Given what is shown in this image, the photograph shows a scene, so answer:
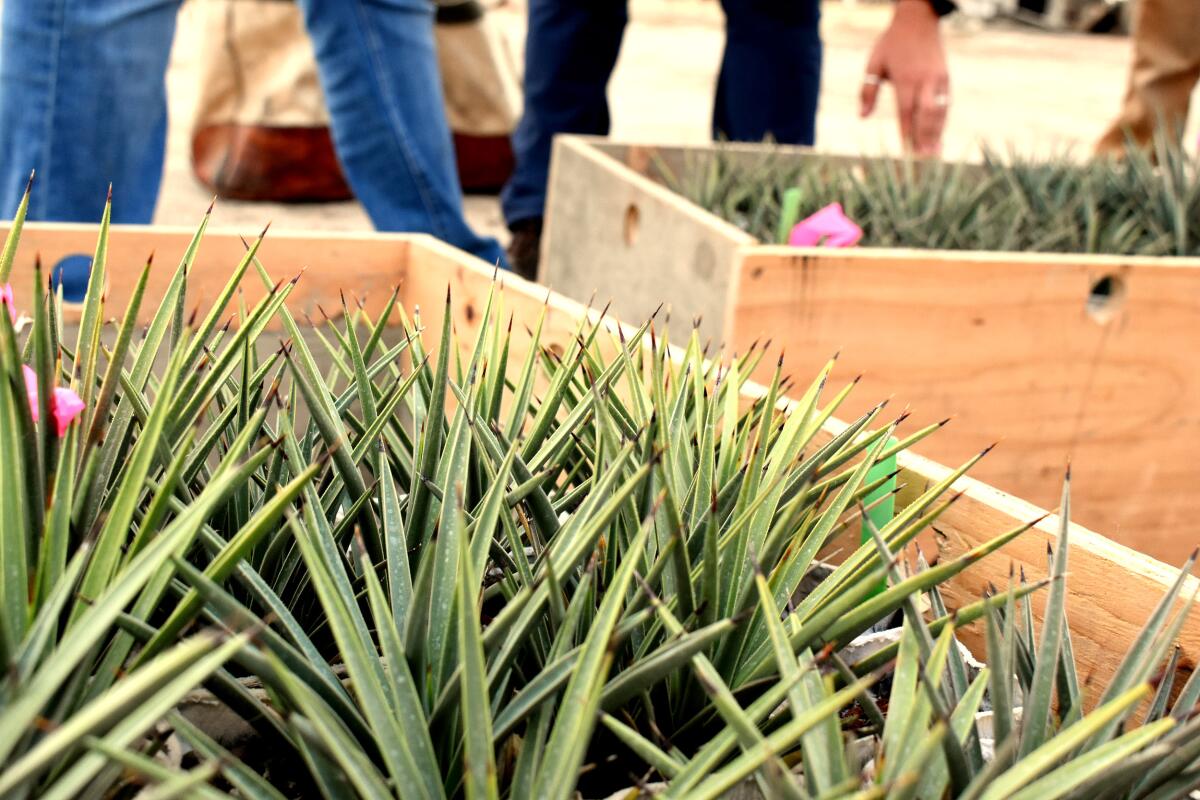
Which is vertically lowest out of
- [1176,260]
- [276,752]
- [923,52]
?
[276,752]

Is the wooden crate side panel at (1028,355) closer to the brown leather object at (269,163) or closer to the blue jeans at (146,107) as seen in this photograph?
the blue jeans at (146,107)

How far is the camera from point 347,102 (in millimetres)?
1685

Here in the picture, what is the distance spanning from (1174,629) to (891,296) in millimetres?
799

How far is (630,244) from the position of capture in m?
1.61

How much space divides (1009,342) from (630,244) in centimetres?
49

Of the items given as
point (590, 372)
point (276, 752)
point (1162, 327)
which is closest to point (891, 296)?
point (1162, 327)

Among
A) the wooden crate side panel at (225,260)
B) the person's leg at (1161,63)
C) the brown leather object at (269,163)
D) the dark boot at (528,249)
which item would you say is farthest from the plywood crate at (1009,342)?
the person's leg at (1161,63)

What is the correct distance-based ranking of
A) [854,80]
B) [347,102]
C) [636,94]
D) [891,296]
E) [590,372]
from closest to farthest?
[590,372] < [891,296] < [347,102] < [636,94] < [854,80]

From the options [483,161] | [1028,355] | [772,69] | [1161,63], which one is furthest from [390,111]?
[1161,63]

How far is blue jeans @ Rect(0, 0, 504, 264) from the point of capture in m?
1.39

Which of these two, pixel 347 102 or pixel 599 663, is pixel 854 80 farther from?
pixel 599 663

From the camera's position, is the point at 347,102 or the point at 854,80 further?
the point at 854,80

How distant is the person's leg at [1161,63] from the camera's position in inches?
113

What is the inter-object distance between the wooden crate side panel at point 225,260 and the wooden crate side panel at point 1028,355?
35cm
